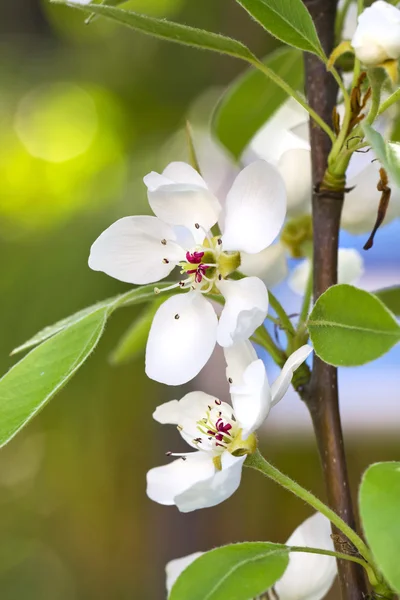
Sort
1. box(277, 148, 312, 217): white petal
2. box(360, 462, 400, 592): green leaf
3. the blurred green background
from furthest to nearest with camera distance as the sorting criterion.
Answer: the blurred green background → box(277, 148, 312, 217): white petal → box(360, 462, 400, 592): green leaf

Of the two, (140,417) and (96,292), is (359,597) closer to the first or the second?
(96,292)

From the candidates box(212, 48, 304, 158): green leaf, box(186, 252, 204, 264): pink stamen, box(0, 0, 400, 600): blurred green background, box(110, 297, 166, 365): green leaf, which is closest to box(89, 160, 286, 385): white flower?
box(186, 252, 204, 264): pink stamen

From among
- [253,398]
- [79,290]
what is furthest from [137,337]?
[79,290]

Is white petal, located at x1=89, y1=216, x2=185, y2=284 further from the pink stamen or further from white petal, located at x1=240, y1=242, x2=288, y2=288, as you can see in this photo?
white petal, located at x1=240, y1=242, x2=288, y2=288

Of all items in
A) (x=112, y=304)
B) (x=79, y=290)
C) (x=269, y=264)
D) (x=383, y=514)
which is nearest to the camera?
(x=383, y=514)

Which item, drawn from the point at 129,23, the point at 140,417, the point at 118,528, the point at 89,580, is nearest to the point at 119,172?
the point at 140,417

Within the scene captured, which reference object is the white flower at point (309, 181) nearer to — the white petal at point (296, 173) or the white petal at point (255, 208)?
the white petal at point (296, 173)

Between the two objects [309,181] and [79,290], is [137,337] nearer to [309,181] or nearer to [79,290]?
[309,181]
